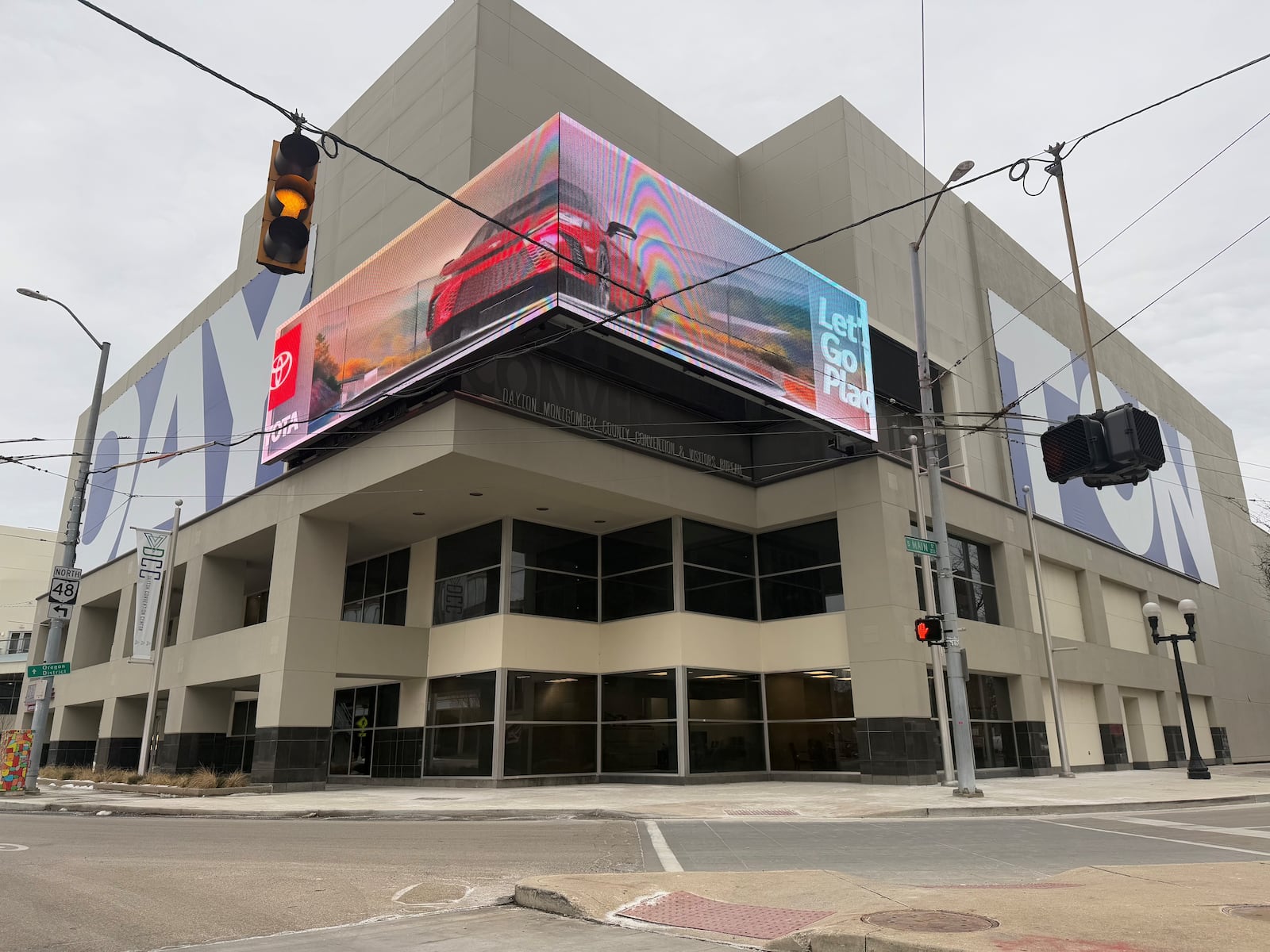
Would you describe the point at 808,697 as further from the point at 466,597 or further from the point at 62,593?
the point at 62,593

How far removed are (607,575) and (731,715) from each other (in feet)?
19.6

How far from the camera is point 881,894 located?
7.15 meters

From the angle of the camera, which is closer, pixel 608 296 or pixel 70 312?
pixel 608 296

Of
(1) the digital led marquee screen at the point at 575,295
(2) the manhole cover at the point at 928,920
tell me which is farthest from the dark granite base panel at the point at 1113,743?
(2) the manhole cover at the point at 928,920

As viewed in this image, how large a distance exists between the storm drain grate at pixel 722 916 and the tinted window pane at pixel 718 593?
19.9m

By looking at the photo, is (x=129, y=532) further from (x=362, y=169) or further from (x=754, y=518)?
(x=754, y=518)

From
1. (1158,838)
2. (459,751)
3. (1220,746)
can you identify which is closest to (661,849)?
(1158,838)

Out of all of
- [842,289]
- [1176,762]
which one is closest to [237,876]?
[842,289]

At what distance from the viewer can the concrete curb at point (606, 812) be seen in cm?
1582

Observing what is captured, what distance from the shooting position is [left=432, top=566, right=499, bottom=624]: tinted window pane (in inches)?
1073

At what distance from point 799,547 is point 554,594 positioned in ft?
25.9

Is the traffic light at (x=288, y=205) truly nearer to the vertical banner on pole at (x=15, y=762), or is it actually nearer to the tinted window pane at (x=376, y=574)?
the vertical banner on pole at (x=15, y=762)

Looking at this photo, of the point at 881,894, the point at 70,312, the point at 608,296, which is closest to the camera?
the point at 881,894

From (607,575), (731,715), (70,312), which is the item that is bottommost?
(731,715)
